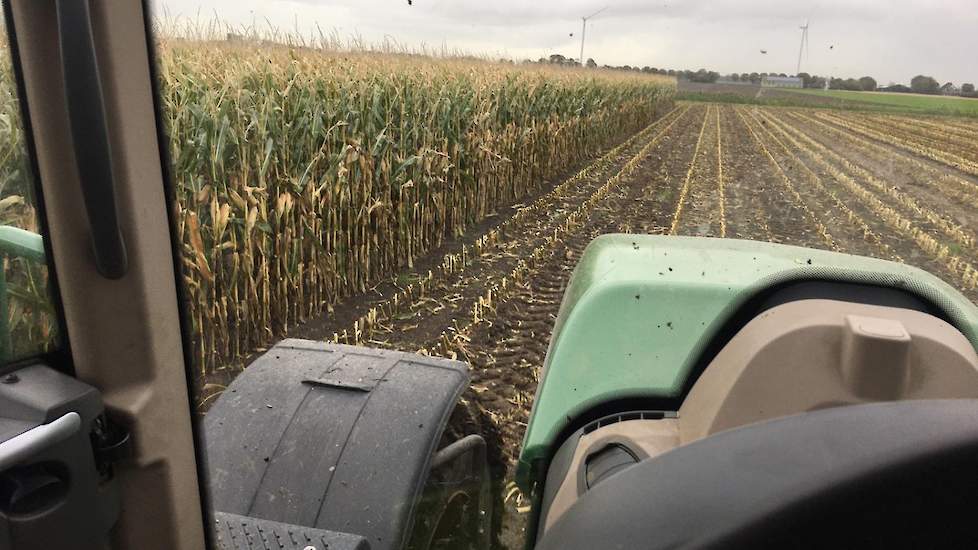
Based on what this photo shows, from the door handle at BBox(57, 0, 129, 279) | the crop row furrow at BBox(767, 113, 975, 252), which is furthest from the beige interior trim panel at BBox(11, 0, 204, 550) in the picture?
the crop row furrow at BBox(767, 113, 975, 252)

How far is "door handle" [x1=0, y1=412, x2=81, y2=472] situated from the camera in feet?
2.24

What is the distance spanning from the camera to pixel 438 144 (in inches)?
289

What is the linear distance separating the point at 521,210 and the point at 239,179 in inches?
196

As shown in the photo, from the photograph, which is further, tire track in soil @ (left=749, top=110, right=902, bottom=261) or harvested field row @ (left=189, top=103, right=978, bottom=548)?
tire track in soil @ (left=749, top=110, right=902, bottom=261)

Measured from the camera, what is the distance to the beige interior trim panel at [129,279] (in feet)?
2.29

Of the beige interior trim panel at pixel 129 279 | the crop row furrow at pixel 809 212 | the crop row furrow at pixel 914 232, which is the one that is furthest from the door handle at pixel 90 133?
the crop row furrow at pixel 809 212

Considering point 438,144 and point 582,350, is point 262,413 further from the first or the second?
point 438,144

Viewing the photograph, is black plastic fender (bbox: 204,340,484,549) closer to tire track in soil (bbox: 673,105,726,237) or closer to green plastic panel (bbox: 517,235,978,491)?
green plastic panel (bbox: 517,235,978,491)

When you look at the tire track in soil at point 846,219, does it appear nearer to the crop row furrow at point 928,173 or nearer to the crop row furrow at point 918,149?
the crop row furrow at point 928,173

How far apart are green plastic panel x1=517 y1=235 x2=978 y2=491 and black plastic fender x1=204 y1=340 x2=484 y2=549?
293 millimetres

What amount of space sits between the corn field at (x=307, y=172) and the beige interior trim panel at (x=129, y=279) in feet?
5.50

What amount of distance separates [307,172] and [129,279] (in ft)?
14.3

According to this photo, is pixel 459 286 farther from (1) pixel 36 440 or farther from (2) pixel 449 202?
(1) pixel 36 440

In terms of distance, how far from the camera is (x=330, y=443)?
5.44 feet
